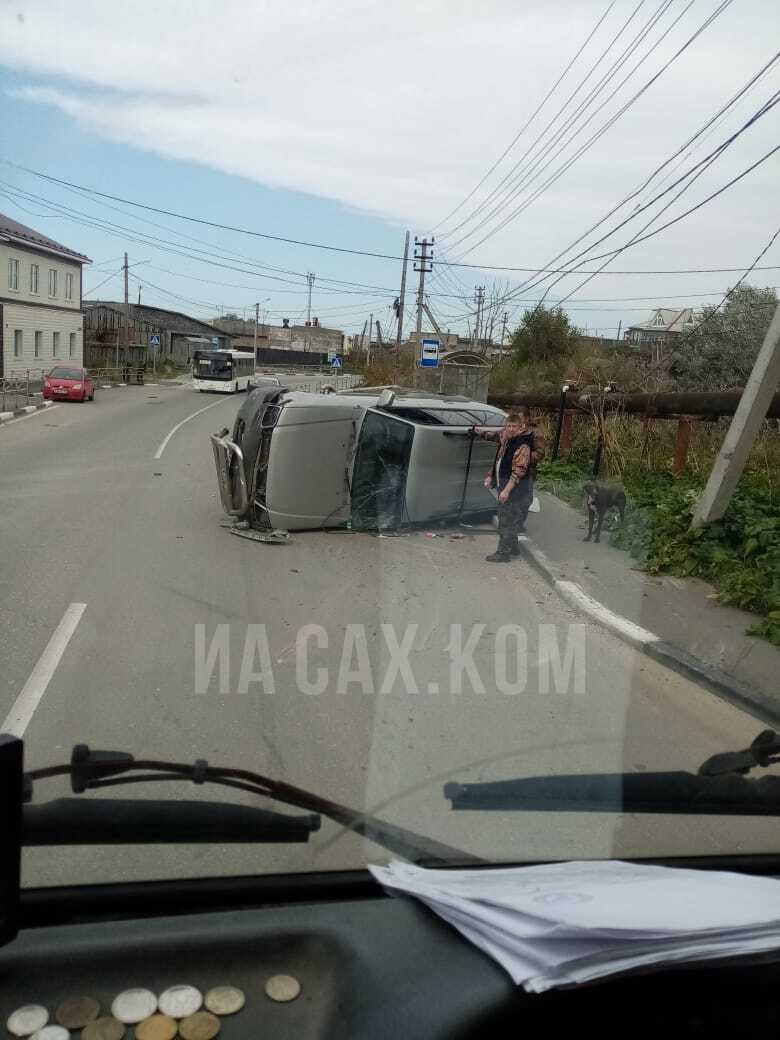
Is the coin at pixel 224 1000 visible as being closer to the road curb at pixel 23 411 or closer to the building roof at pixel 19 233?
the building roof at pixel 19 233

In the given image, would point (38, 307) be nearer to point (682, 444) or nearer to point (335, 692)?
point (682, 444)

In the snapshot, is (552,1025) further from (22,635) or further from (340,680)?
(22,635)

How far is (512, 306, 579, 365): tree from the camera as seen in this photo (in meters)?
34.3

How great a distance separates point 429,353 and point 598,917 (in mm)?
27107

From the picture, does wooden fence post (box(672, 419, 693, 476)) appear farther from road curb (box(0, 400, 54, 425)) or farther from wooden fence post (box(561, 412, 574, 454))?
road curb (box(0, 400, 54, 425))

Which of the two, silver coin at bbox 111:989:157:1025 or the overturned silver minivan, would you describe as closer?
silver coin at bbox 111:989:157:1025

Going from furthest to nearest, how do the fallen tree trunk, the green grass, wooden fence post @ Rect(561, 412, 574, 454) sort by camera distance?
wooden fence post @ Rect(561, 412, 574, 454)
the fallen tree trunk
the green grass

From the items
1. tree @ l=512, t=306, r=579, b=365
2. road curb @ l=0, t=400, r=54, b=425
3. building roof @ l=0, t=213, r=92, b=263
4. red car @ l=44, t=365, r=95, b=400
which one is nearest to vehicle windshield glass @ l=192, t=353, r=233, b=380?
red car @ l=44, t=365, r=95, b=400

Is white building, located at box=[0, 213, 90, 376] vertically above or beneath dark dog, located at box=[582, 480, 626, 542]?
above

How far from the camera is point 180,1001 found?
1.67 meters

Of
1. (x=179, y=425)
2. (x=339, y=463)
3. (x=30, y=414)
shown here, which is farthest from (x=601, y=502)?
(x=30, y=414)

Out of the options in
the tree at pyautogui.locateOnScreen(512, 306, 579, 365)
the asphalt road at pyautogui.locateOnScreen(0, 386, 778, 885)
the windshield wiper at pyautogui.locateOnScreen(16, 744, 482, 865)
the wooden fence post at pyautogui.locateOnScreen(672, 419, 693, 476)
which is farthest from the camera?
the tree at pyautogui.locateOnScreen(512, 306, 579, 365)

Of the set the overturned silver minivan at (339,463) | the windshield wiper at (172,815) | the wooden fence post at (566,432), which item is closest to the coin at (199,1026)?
the windshield wiper at (172,815)

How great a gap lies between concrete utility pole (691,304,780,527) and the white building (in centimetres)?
735
